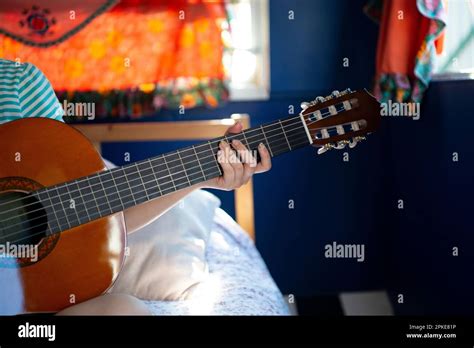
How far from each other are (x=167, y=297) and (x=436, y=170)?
2.04ft

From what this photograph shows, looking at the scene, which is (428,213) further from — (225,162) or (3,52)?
(3,52)

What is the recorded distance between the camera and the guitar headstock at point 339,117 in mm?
1138

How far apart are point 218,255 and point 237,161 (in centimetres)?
54

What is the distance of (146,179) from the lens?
1139mm

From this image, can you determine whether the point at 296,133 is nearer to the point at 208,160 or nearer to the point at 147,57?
the point at 208,160

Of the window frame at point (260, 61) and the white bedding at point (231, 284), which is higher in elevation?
the window frame at point (260, 61)

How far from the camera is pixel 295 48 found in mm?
1594

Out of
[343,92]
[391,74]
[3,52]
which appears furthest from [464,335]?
[3,52]

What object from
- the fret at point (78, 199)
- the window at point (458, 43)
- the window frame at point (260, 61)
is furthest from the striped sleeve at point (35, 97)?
the window at point (458, 43)

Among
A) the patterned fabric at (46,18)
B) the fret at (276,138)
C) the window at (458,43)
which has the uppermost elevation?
the patterned fabric at (46,18)

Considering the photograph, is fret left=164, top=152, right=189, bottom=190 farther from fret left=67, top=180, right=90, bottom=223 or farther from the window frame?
the window frame

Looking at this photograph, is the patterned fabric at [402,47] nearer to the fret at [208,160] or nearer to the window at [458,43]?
the window at [458,43]

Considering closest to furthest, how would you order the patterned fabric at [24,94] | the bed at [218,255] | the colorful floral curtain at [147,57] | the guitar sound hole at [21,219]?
the guitar sound hole at [21,219], the patterned fabric at [24,94], the bed at [218,255], the colorful floral curtain at [147,57]

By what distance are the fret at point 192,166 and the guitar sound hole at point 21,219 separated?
25 centimetres
